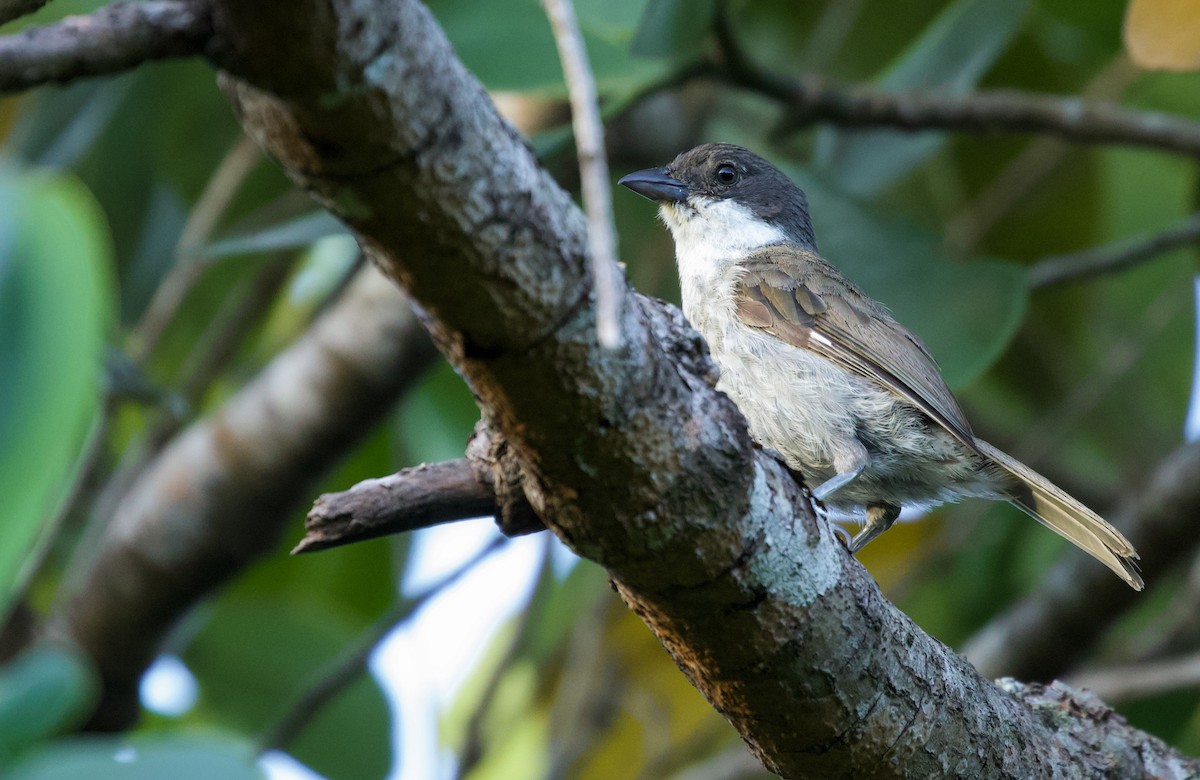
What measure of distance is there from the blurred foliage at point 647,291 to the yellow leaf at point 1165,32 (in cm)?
88

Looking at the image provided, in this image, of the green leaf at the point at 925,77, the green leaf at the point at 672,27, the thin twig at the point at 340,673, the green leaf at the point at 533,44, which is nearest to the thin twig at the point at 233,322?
the green leaf at the point at 533,44

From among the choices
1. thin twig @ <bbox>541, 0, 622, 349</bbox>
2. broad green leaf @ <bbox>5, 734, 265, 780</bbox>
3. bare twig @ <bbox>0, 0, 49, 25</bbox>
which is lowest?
broad green leaf @ <bbox>5, 734, 265, 780</bbox>

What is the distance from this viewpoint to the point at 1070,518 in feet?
13.2

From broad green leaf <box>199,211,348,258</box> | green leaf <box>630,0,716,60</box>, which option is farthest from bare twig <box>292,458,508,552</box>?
green leaf <box>630,0,716,60</box>

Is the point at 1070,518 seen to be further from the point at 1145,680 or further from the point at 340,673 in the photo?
the point at 340,673

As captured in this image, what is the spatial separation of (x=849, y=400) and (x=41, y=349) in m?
3.19

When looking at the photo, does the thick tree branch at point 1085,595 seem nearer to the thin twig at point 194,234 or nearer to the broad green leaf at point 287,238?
the broad green leaf at point 287,238

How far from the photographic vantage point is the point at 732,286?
458cm

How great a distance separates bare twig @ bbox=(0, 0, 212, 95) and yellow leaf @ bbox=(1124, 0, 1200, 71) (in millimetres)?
3522

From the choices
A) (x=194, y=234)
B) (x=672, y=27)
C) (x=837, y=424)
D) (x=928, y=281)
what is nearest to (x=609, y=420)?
(x=837, y=424)

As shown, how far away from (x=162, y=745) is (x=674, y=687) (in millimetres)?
5202

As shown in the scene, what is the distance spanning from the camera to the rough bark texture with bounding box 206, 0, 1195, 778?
1.53 meters

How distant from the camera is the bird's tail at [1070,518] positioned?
380cm

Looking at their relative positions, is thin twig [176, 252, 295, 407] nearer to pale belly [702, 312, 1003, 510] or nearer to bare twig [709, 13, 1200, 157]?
bare twig [709, 13, 1200, 157]
